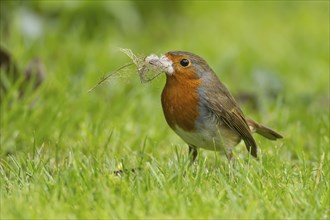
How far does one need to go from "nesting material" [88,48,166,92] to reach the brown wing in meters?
0.29

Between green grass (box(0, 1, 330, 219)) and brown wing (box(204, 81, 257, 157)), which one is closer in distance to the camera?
green grass (box(0, 1, 330, 219))

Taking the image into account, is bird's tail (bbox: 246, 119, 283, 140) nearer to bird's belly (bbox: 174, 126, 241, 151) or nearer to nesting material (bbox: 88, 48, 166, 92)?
bird's belly (bbox: 174, 126, 241, 151)

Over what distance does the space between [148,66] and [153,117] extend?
4.66 feet

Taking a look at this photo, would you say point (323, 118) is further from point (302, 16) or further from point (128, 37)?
point (302, 16)

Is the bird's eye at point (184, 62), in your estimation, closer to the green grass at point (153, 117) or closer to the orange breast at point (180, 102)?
the orange breast at point (180, 102)

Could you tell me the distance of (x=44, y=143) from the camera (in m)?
5.15

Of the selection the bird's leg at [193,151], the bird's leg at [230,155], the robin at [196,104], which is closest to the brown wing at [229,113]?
the robin at [196,104]

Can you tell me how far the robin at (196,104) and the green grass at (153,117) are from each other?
12 cm

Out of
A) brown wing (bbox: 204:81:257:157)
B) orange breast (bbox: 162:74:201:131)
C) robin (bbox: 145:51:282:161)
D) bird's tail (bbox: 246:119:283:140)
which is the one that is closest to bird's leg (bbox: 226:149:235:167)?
robin (bbox: 145:51:282:161)

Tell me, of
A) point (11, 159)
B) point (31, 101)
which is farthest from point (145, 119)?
point (11, 159)

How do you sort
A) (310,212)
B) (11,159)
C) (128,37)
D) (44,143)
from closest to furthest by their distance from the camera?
(310,212) < (11,159) < (44,143) < (128,37)

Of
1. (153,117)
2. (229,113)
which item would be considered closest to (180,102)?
(229,113)

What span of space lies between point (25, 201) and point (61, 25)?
4194 millimetres

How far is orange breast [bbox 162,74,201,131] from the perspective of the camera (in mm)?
4672
